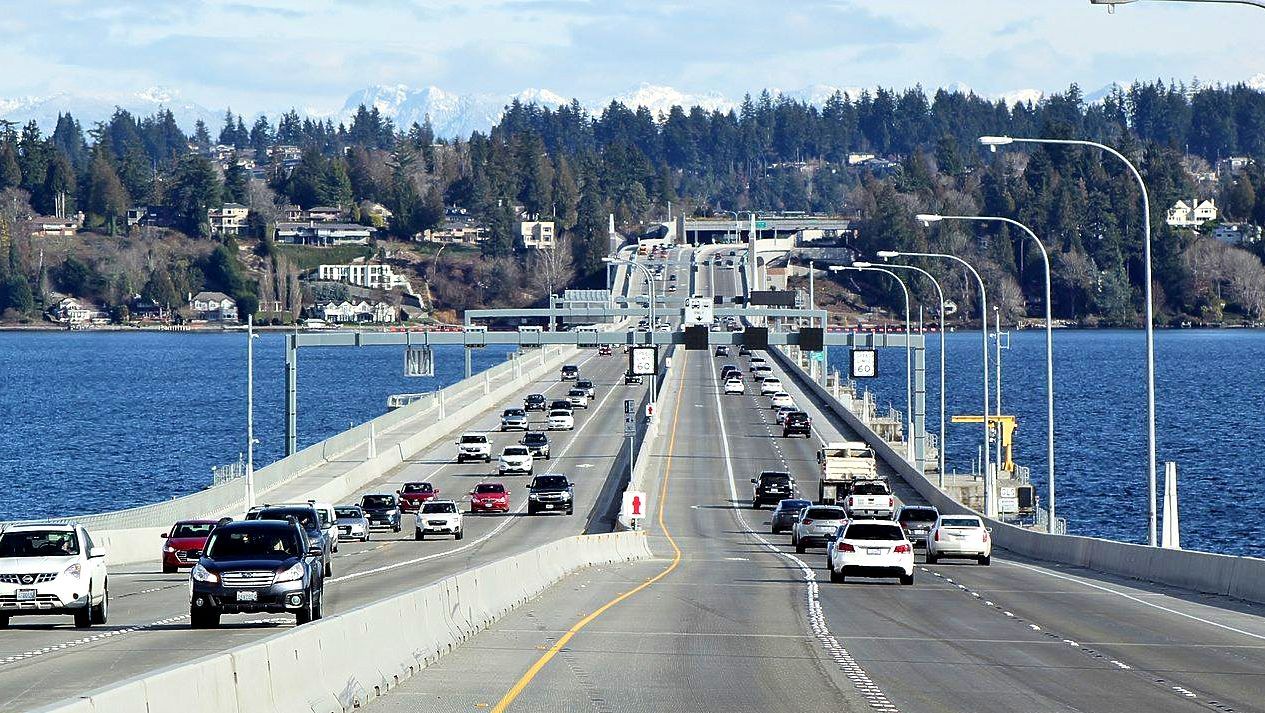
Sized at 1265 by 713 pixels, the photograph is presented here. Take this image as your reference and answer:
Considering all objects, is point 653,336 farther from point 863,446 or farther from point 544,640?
point 544,640

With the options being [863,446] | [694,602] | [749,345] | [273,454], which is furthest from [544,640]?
[273,454]

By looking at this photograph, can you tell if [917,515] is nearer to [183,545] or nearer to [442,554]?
[442,554]

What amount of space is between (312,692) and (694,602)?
17.9 metres

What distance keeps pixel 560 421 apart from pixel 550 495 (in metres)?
37.0

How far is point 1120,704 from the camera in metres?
19.2

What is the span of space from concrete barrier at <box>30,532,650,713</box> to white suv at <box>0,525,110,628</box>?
19.1 feet

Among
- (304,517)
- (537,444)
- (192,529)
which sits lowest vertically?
(537,444)

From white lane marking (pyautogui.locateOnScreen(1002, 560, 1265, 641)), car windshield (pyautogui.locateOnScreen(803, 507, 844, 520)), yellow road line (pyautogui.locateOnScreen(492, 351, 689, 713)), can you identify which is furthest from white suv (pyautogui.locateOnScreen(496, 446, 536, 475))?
white lane marking (pyautogui.locateOnScreen(1002, 560, 1265, 641))

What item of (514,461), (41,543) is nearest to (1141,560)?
(41,543)

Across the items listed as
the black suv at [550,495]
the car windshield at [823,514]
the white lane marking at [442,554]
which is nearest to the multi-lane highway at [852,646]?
the white lane marking at [442,554]

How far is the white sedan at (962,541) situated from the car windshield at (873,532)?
9316mm

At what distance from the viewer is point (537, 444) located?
94.7m

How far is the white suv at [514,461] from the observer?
86750mm

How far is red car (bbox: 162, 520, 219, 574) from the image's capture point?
43.9 m
